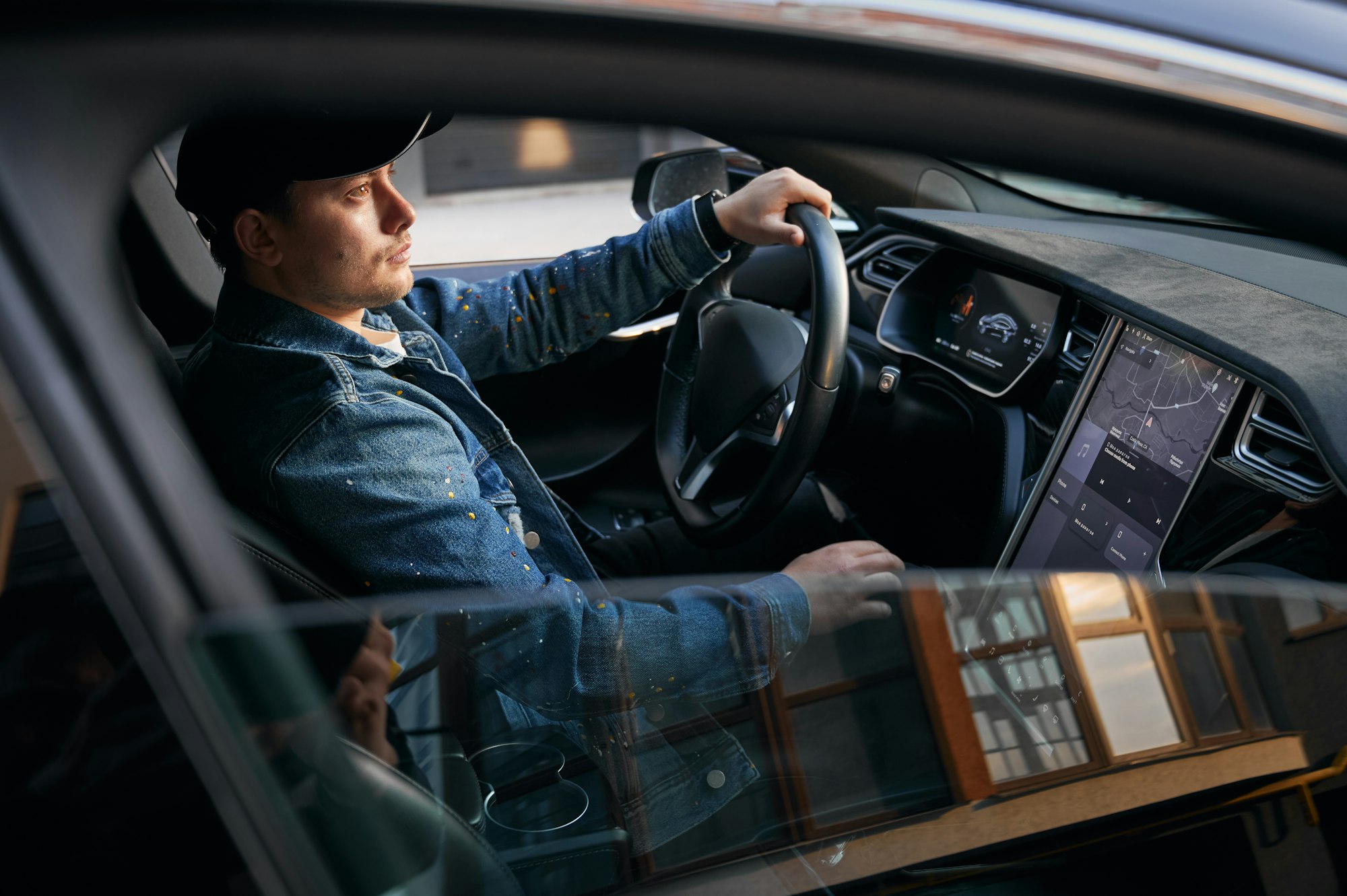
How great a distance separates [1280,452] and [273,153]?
1.09 meters

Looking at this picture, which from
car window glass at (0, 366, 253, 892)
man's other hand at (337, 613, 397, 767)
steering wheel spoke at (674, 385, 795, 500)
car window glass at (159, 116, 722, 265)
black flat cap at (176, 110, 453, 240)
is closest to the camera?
car window glass at (0, 366, 253, 892)

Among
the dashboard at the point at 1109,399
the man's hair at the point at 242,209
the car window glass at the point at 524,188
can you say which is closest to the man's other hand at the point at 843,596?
the dashboard at the point at 1109,399

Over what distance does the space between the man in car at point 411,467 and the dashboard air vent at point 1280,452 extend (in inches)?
15.9

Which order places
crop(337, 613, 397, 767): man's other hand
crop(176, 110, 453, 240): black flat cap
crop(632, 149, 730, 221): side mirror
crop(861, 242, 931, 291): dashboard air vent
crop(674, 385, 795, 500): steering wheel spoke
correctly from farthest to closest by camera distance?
crop(632, 149, 730, 221): side mirror < crop(861, 242, 931, 291): dashboard air vent < crop(674, 385, 795, 500): steering wheel spoke < crop(176, 110, 453, 240): black flat cap < crop(337, 613, 397, 767): man's other hand

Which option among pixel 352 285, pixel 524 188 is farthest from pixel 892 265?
pixel 524 188

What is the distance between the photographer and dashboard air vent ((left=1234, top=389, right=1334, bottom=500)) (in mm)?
1029

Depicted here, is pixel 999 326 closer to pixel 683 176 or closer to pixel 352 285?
pixel 683 176

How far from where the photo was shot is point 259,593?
67cm

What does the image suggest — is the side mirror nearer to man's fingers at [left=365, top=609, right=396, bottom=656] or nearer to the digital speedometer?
the digital speedometer

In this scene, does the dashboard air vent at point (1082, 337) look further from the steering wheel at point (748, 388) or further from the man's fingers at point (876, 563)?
the man's fingers at point (876, 563)

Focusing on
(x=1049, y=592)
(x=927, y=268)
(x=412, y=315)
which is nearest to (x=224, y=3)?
(x=1049, y=592)

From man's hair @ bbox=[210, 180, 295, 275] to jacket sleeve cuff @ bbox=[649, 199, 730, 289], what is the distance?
0.63 m

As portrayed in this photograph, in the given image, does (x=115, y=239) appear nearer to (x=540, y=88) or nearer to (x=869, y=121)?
(x=540, y=88)

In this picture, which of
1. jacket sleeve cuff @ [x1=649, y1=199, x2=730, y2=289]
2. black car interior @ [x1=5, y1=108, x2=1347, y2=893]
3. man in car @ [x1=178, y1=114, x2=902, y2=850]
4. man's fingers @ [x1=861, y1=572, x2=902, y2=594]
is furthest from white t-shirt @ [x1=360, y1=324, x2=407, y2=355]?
man's fingers @ [x1=861, y1=572, x2=902, y2=594]
